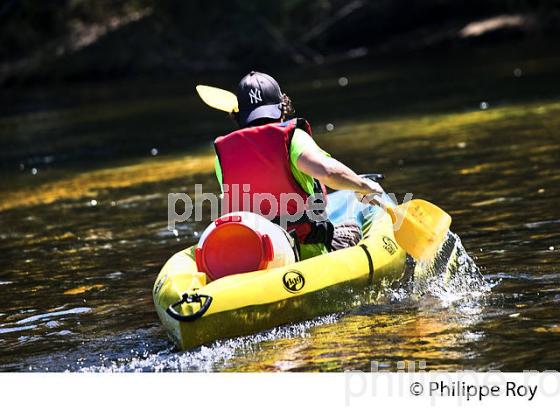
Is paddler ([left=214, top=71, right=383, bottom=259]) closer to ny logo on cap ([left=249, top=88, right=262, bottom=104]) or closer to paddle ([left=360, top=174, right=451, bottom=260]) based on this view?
ny logo on cap ([left=249, top=88, right=262, bottom=104])

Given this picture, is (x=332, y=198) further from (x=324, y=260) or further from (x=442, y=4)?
(x=442, y=4)

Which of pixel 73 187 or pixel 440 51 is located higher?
pixel 440 51

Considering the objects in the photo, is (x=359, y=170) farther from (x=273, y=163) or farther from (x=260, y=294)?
(x=260, y=294)

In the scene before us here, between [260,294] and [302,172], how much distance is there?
2.64ft

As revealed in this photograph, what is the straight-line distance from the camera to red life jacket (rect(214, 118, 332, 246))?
5.93 metres

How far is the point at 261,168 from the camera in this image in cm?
599

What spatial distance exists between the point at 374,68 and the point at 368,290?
1875 cm

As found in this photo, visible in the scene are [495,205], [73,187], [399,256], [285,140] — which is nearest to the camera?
[285,140]

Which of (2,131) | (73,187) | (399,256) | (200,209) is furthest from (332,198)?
(2,131)

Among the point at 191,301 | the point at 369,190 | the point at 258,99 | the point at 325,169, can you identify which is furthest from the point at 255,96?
the point at 191,301

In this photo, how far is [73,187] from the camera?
39.9ft

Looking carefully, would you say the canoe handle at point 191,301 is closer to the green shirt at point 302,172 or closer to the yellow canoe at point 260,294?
the yellow canoe at point 260,294

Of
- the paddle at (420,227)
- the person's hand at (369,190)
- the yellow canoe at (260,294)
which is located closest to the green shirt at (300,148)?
the person's hand at (369,190)

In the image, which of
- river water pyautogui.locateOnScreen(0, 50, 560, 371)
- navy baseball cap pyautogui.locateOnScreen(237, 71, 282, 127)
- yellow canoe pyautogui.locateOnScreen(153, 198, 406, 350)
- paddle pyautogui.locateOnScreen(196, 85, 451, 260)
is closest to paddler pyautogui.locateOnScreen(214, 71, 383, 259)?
navy baseball cap pyautogui.locateOnScreen(237, 71, 282, 127)
